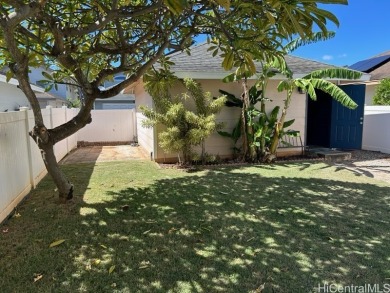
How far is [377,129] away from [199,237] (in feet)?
33.7

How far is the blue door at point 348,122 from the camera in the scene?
10945 mm

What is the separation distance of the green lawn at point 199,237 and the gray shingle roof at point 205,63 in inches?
159

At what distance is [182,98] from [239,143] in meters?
2.55

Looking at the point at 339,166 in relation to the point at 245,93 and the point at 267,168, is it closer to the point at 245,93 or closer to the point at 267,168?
the point at 267,168

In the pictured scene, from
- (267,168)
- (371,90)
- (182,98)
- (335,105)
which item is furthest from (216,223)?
(371,90)

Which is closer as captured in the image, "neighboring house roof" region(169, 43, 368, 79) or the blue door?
"neighboring house roof" region(169, 43, 368, 79)

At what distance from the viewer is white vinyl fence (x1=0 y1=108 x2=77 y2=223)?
472 centimetres

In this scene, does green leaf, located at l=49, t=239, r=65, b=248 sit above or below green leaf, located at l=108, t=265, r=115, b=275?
above

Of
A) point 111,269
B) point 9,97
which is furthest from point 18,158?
point 9,97

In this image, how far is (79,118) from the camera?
5.29 m

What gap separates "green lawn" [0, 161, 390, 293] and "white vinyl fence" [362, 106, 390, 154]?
516 cm

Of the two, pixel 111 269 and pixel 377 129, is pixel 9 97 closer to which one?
pixel 111 269

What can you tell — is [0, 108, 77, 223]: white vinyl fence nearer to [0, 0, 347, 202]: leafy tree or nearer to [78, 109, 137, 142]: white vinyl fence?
[0, 0, 347, 202]: leafy tree

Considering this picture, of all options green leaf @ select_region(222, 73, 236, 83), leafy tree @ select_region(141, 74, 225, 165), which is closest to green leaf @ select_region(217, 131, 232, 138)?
leafy tree @ select_region(141, 74, 225, 165)
